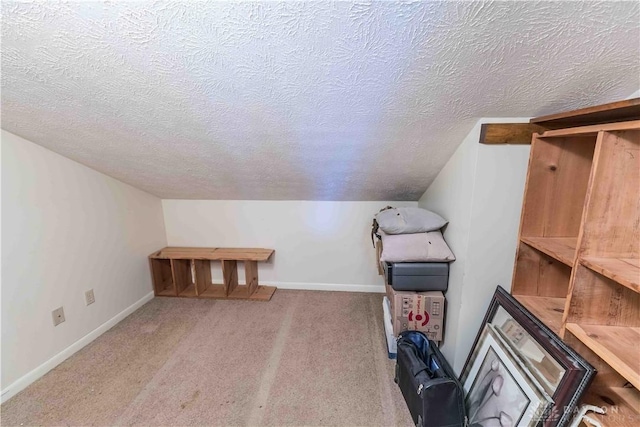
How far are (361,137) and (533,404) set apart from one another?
1.31 meters

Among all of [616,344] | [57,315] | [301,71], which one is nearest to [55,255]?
[57,315]

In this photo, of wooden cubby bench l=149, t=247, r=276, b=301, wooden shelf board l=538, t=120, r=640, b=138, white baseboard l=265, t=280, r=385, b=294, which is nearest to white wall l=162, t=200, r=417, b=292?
white baseboard l=265, t=280, r=385, b=294

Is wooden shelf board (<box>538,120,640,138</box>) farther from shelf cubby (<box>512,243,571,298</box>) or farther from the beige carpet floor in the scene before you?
the beige carpet floor

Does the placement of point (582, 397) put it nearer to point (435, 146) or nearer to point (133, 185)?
point (435, 146)

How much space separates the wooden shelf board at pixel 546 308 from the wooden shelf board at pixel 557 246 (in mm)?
254

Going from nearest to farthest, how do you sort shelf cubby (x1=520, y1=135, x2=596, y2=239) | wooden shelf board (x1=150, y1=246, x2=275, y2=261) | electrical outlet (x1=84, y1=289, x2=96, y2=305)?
shelf cubby (x1=520, y1=135, x2=596, y2=239)
electrical outlet (x1=84, y1=289, x2=96, y2=305)
wooden shelf board (x1=150, y1=246, x2=275, y2=261)

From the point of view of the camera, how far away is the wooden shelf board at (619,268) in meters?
0.70

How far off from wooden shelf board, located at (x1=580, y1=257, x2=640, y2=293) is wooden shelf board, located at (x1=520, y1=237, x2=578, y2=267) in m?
0.09

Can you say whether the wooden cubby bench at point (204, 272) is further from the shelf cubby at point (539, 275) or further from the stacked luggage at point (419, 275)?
the shelf cubby at point (539, 275)

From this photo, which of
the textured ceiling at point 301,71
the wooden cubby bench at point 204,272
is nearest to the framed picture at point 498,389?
the textured ceiling at point 301,71

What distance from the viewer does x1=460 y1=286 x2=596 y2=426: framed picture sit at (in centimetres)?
87

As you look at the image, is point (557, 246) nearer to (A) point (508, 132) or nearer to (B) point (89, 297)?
(A) point (508, 132)

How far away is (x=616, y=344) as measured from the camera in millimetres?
799

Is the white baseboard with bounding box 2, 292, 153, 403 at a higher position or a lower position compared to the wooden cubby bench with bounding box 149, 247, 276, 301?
lower
